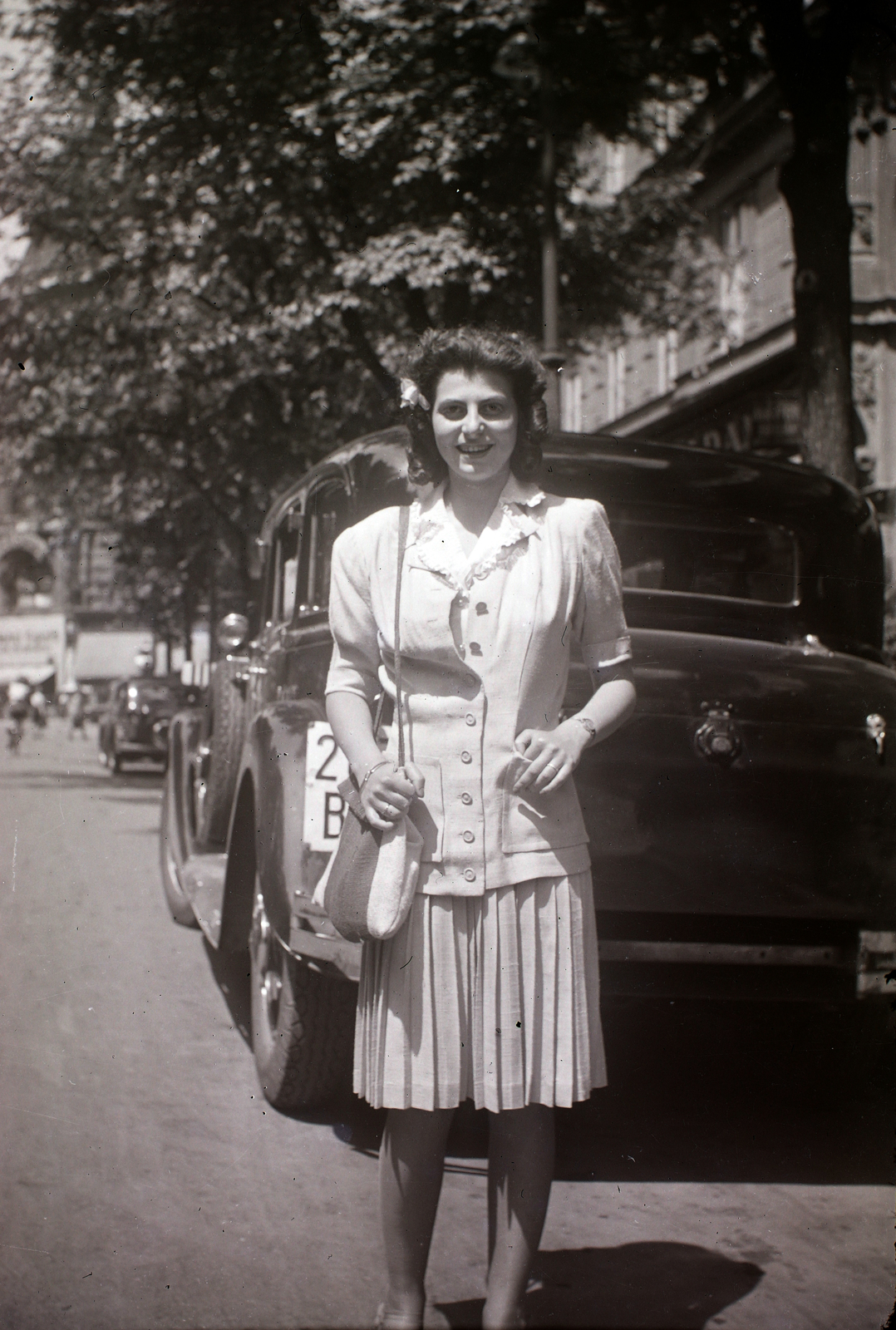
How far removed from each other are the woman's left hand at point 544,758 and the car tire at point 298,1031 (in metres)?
1.70

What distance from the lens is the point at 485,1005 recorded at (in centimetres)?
246

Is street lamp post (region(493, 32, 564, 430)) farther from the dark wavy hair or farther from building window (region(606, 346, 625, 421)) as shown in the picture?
building window (region(606, 346, 625, 421))

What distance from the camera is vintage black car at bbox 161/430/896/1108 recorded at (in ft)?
11.8

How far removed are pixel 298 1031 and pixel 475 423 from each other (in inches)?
84.3

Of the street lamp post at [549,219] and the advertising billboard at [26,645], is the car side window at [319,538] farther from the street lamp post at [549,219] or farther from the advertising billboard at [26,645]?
the advertising billboard at [26,645]

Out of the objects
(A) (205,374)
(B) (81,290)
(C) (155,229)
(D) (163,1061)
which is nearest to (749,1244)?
(D) (163,1061)

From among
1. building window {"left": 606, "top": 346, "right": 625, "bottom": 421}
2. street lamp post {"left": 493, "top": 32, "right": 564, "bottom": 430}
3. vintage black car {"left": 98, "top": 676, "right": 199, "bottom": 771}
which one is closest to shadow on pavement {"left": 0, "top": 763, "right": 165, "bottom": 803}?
vintage black car {"left": 98, "top": 676, "right": 199, "bottom": 771}

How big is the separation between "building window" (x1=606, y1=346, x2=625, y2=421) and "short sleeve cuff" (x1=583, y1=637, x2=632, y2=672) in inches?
880

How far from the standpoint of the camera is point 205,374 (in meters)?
15.3

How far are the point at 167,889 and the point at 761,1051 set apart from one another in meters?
3.09

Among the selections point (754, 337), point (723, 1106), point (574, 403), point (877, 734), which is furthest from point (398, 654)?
point (574, 403)

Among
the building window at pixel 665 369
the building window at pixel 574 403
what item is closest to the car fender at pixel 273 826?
the building window at pixel 665 369

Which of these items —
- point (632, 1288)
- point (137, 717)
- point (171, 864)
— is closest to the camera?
point (632, 1288)

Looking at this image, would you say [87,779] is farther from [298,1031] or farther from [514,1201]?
[514,1201]
